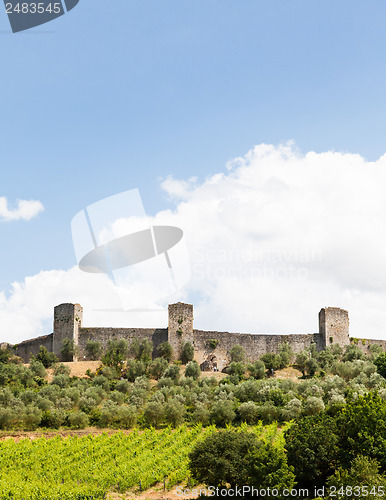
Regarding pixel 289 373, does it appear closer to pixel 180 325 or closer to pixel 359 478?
pixel 180 325

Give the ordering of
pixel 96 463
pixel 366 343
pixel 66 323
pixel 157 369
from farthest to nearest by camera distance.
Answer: pixel 366 343 < pixel 66 323 < pixel 157 369 < pixel 96 463

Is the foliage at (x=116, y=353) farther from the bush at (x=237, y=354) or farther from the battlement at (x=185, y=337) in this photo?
the bush at (x=237, y=354)

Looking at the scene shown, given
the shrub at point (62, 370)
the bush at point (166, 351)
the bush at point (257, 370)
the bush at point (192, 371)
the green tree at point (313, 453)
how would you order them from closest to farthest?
the green tree at point (313, 453)
the shrub at point (62, 370)
the bush at point (192, 371)
the bush at point (257, 370)
the bush at point (166, 351)

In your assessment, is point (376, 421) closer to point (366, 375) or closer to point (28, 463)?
point (28, 463)

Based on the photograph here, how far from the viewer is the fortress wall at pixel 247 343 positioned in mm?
59219

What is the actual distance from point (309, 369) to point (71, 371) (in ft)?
65.5

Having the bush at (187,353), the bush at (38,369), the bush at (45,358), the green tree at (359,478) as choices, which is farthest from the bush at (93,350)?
the green tree at (359,478)

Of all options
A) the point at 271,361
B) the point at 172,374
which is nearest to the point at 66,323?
the point at 172,374

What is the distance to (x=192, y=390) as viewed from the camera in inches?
1817

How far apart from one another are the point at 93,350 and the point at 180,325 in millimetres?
7884

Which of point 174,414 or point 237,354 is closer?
point 174,414

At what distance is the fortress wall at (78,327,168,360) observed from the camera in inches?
2306

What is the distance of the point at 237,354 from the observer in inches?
2324

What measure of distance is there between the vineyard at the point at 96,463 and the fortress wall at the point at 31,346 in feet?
72.2
